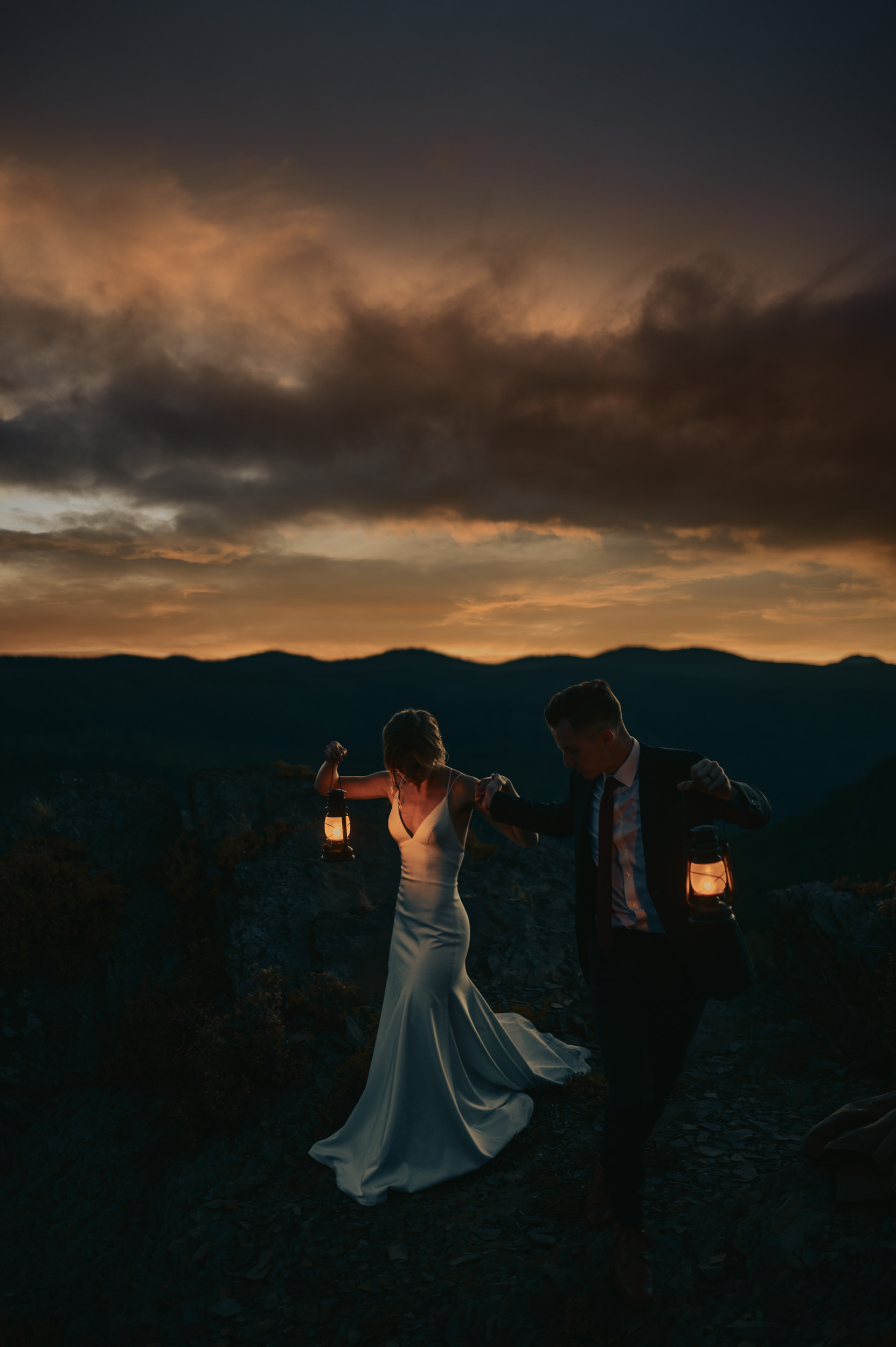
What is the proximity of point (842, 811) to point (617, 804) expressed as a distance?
7081cm

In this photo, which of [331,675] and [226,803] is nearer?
[226,803]

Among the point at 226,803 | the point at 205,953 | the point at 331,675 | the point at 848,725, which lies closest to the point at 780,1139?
the point at 205,953

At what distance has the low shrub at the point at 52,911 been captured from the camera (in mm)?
10156

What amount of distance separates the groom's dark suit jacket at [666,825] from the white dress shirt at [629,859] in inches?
1.7

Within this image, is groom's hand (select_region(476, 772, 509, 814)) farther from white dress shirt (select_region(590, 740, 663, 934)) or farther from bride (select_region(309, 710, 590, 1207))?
white dress shirt (select_region(590, 740, 663, 934))

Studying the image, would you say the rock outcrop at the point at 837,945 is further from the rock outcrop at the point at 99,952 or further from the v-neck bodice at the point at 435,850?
the rock outcrop at the point at 99,952

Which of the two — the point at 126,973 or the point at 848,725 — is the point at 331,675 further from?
the point at 126,973

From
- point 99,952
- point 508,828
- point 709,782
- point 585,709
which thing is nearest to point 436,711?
point 99,952

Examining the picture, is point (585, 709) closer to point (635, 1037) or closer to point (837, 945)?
point (635, 1037)

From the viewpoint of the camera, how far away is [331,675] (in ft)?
413

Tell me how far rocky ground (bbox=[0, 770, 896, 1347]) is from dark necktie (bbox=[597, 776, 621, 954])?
170 cm

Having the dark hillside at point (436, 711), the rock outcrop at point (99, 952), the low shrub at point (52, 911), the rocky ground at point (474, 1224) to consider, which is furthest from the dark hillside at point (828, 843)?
the low shrub at point (52, 911)

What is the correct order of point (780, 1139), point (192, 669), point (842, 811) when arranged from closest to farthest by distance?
point (780, 1139)
point (842, 811)
point (192, 669)

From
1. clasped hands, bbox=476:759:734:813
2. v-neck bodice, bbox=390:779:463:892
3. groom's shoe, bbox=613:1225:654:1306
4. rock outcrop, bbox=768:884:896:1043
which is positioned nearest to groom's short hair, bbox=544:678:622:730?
clasped hands, bbox=476:759:734:813
